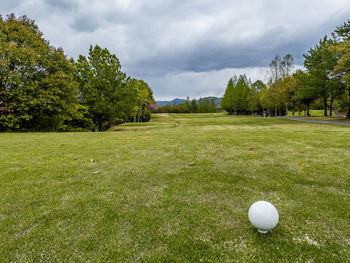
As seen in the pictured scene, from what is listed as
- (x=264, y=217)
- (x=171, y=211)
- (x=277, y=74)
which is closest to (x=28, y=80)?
(x=171, y=211)

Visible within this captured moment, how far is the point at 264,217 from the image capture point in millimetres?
2062

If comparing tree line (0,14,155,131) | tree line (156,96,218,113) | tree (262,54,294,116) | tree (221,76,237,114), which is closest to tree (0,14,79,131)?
tree line (0,14,155,131)

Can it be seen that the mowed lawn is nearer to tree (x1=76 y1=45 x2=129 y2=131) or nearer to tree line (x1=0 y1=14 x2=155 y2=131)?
tree line (x1=0 y1=14 x2=155 y2=131)

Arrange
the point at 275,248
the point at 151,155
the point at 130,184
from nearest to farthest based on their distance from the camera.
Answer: the point at 275,248, the point at 130,184, the point at 151,155

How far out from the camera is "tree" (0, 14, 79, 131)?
1486 cm

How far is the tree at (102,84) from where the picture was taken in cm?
2228

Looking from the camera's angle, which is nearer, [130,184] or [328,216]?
[328,216]

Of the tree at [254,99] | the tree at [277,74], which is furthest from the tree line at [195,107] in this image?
the tree at [277,74]

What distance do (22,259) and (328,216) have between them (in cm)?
389

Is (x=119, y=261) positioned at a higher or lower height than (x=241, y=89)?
lower

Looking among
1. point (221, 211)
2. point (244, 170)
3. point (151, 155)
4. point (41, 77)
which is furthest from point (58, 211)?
point (41, 77)

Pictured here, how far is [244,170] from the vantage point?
4.61 metres

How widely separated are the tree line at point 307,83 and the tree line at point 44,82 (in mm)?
28149

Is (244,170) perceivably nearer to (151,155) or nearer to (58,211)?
(151,155)
